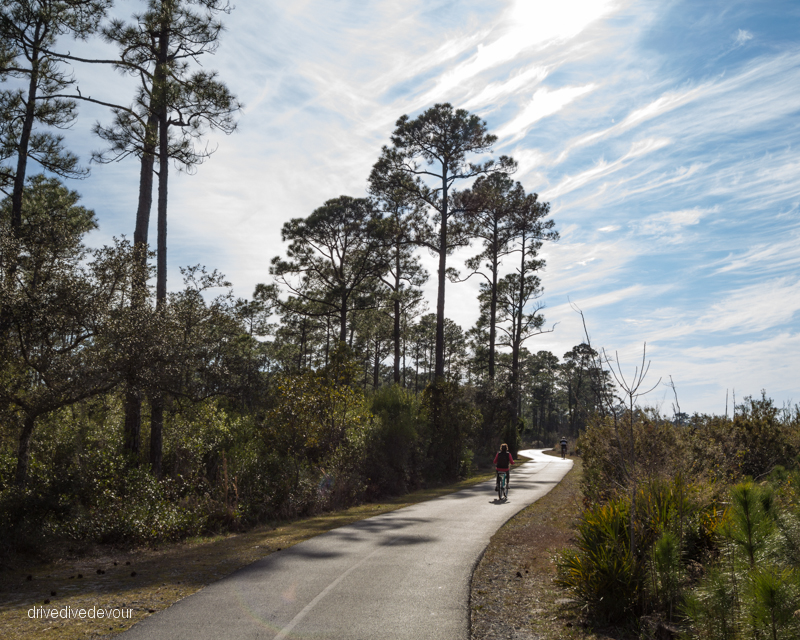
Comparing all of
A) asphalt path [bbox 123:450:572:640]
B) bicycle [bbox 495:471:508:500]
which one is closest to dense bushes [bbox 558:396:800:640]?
asphalt path [bbox 123:450:572:640]

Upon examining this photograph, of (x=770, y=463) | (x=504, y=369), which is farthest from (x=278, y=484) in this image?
(x=504, y=369)

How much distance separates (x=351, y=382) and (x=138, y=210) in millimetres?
9392

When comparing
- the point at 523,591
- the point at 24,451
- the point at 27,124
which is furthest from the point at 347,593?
the point at 27,124

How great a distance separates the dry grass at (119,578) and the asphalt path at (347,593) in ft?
1.33

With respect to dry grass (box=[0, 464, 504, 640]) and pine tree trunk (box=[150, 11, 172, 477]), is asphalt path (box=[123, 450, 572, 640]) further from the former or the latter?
pine tree trunk (box=[150, 11, 172, 477])

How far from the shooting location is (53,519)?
34.7ft

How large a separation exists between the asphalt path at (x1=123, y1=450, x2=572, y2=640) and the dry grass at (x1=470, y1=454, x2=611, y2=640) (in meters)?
0.23

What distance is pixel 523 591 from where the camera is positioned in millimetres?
8312

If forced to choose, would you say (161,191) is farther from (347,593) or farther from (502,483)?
(502,483)

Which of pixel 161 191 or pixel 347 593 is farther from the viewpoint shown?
pixel 161 191

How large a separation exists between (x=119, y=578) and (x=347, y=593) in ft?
12.6

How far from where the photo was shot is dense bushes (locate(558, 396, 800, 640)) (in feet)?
15.3

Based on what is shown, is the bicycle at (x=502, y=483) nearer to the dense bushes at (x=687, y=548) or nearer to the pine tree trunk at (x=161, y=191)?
the dense bushes at (x=687, y=548)

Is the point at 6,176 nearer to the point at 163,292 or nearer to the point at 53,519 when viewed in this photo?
the point at 163,292
